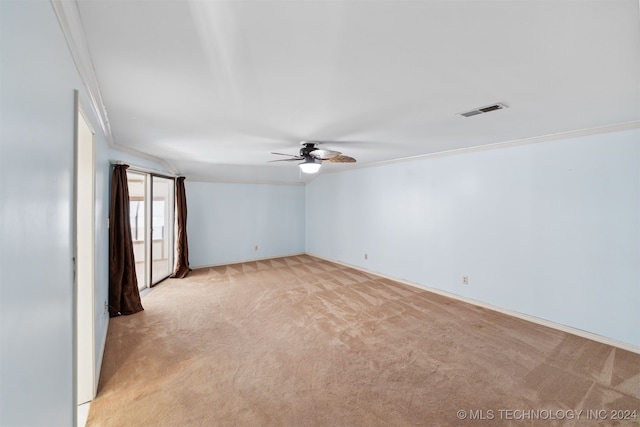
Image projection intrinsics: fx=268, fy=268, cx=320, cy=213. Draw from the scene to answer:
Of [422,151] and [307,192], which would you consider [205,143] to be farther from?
[307,192]

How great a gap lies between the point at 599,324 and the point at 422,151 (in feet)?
9.52

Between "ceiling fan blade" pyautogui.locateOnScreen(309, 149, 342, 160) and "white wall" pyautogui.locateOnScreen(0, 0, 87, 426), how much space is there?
7.20 feet

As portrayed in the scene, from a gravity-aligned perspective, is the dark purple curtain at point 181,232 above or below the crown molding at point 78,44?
below

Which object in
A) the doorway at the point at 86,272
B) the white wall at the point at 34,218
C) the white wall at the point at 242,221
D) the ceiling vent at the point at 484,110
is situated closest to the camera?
the white wall at the point at 34,218

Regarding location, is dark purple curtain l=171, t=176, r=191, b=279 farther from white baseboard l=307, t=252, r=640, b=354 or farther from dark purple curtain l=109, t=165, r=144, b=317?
white baseboard l=307, t=252, r=640, b=354

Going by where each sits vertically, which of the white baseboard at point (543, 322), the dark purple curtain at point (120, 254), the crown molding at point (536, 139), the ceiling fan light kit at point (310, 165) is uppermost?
the crown molding at point (536, 139)

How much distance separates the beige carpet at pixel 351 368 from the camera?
1.97 m

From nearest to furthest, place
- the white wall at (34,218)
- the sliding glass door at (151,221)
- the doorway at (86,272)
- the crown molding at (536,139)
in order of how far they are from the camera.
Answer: the white wall at (34,218)
the doorway at (86,272)
the crown molding at (536,139)
the sliding glass door at (151,221)

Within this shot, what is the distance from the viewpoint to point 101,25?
1.22m

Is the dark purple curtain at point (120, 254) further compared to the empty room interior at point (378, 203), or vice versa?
the dark purple curtain at point (120, 254)

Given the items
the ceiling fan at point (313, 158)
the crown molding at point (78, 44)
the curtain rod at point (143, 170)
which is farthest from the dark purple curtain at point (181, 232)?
the crown molding at point (78, 44)

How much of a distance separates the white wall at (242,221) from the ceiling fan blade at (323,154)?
12.4 feet

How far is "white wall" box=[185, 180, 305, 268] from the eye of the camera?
600cm

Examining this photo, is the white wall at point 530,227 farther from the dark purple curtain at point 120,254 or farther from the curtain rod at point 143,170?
the dark purple curtain at point 120,254
